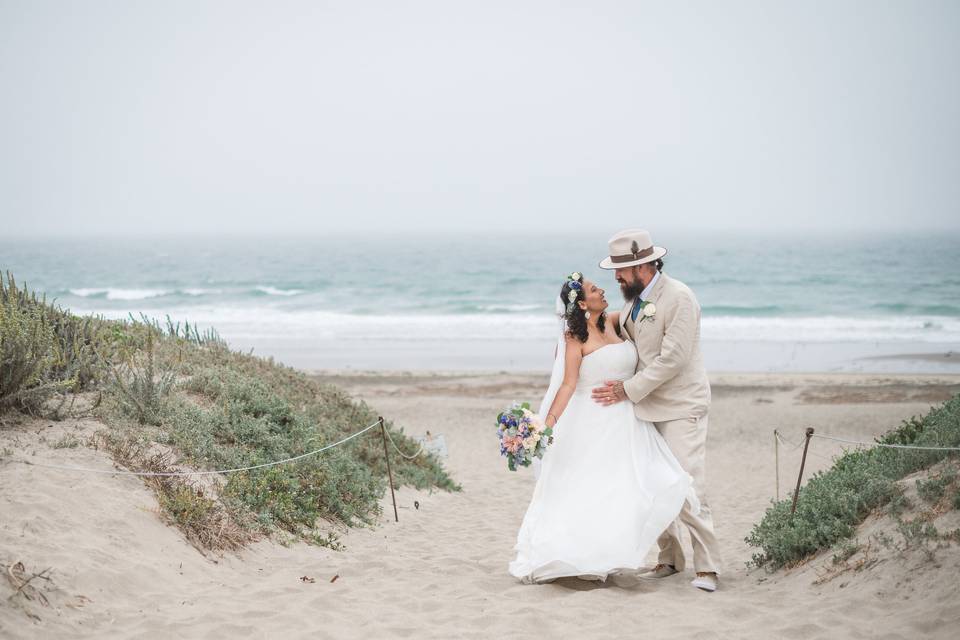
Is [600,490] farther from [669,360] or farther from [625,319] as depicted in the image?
[625,319]

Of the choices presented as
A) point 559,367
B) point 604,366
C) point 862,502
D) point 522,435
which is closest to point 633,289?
point 604,366

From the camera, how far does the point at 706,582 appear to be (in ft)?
17.9

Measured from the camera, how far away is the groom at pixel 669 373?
5.49 m

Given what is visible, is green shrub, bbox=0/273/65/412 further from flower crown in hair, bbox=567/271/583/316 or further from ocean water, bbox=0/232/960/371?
ocean water, bbox=0/232/960/371

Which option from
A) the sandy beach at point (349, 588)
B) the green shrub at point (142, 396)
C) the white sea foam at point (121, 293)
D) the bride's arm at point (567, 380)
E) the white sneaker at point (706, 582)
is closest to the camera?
the sandy beach at point (349, 588)

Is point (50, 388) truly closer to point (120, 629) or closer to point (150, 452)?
point (150, 452)

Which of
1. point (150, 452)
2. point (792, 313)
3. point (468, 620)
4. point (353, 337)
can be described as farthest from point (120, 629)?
point (792, 313)

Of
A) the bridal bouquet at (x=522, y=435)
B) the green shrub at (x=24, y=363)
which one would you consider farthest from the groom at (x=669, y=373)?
the green shrub at (x=24, y=363)

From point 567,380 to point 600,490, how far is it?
810mm

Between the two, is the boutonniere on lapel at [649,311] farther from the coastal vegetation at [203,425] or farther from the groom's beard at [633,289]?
the coastal vegetation at [203,425]

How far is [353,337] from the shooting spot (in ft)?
107

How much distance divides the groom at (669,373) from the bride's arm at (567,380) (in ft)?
0.68

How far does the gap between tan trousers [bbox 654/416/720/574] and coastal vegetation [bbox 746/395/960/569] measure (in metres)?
0.76

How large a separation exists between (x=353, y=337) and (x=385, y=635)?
2861 cm
